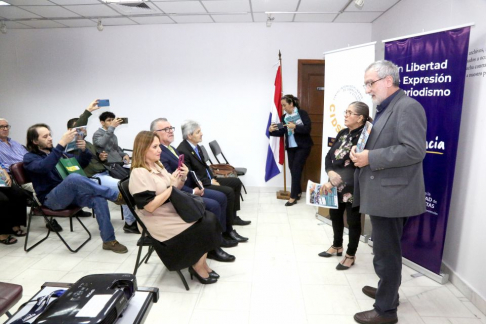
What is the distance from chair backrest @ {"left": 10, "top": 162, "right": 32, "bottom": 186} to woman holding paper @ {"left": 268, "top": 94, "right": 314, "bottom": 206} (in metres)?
3.18

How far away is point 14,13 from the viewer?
4.59m

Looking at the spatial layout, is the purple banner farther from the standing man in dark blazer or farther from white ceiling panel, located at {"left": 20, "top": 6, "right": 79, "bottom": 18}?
white ceiling panel, located at {"left": 20, "top": 6, "right": 79, "bottom": 18}

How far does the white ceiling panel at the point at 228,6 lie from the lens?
4.12 metres

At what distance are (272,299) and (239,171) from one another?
8.93 feet

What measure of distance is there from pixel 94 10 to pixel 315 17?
3.26 meters

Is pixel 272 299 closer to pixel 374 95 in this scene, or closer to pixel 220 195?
pixel 220 195

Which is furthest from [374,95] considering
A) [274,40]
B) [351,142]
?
[274,40]

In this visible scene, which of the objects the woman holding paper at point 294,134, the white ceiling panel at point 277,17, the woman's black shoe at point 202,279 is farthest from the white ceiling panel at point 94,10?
the woman's black shoe at point 202,279

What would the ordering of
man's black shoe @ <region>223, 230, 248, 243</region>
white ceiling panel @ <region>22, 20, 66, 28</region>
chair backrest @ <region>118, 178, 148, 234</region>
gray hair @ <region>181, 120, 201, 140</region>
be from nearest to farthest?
chair backrest @ <region>118, 178, 148, 234</region>, gray hair @ <region>181, 120, 201, 140</region>, man's black shoe @ <region>223, 230, 248, 243</region>, white ceiling panel @ <region>22, 20, 66, 28</region>

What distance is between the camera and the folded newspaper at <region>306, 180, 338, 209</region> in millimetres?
2826

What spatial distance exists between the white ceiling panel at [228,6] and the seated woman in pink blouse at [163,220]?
259 cm

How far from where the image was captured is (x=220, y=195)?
330 centimetres

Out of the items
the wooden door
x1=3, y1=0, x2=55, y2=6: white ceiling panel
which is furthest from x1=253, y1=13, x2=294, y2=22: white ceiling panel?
x1=3, y1=0, x2=55, y2=6: white ceiling panel

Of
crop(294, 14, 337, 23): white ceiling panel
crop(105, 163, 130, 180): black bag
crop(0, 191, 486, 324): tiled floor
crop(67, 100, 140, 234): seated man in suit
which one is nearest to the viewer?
crop(0, 191, 486, 324): tiled floor
